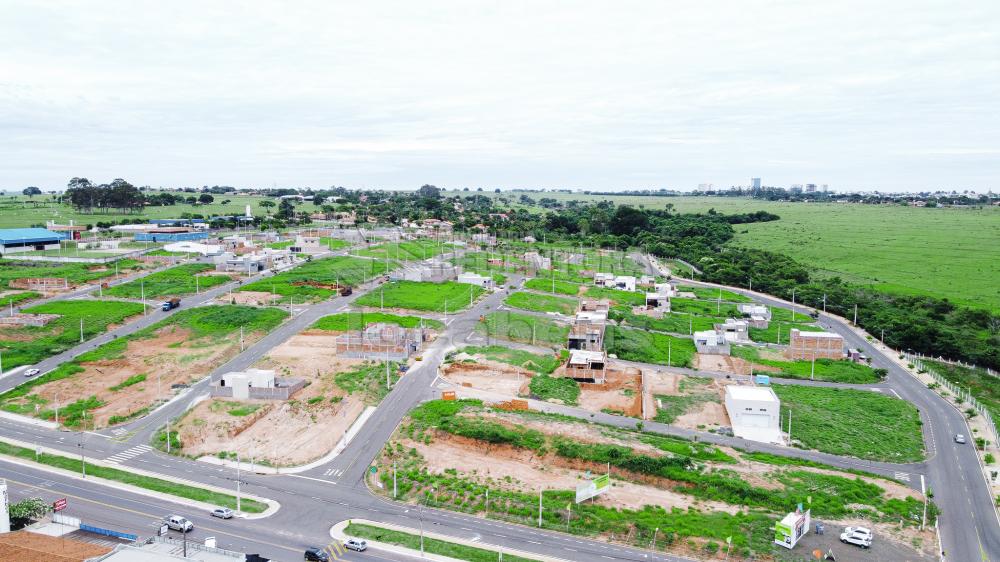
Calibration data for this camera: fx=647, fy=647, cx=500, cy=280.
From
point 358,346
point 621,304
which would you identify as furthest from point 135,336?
point 621,304

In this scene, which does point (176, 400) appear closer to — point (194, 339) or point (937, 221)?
point (194, 339)

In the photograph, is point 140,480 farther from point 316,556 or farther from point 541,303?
point 541,303

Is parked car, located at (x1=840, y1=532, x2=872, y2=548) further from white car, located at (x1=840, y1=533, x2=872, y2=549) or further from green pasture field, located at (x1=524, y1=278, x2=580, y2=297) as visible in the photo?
green pasture field, located at (x1=524, y1=278, x2=580, y2=297)

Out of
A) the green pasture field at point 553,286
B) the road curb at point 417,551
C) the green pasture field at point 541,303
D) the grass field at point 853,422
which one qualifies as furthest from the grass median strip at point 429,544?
the green pasture field at point 553,286

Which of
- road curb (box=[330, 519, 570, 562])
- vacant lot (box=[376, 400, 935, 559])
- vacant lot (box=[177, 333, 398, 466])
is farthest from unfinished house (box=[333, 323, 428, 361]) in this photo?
road curb (box=[330, 519, 570, 562])

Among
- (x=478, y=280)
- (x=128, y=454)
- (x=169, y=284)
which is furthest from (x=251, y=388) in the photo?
(x=478, y=280)

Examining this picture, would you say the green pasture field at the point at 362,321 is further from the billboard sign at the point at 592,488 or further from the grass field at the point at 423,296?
the billboard sign at the point at 592,488
